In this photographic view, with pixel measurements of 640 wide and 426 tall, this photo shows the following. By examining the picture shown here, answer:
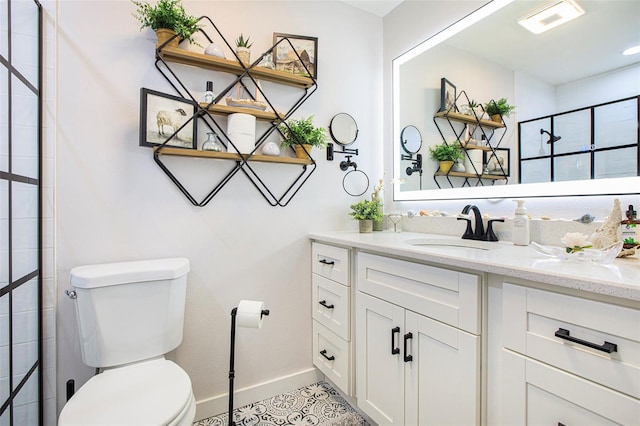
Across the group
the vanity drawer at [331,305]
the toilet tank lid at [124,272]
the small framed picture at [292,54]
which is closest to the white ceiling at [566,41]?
the small framed picture at [292,54]

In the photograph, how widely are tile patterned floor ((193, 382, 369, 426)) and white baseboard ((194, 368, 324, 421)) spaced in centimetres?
3

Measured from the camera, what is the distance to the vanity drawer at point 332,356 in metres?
1.61

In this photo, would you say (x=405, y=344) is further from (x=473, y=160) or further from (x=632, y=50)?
(x=632, y=50)

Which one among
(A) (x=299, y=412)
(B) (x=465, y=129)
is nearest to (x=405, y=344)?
(A) (x=299, y=412)

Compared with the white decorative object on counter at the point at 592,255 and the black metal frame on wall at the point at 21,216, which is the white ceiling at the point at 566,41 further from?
the black metal frame on wall at the point at 21,216

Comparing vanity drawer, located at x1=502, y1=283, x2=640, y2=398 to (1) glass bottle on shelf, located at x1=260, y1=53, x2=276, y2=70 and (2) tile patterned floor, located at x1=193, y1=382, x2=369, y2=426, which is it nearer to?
(2) tile patterned floor, located at x1=193, y1=382, x2=369, y2=426

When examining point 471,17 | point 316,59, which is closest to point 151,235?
point 316,59

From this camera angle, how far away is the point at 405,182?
2.10 metres

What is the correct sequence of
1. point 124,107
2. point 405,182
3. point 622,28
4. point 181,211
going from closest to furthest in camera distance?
point 622,28 < point 124,107 < point 181,211 < point 405,182

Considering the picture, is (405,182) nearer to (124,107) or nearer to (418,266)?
(418,266)

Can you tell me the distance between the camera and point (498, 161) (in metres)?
1.58

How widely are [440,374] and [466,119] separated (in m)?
1.33

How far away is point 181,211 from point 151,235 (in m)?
0.18

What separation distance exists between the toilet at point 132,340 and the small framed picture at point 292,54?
1232 mm
